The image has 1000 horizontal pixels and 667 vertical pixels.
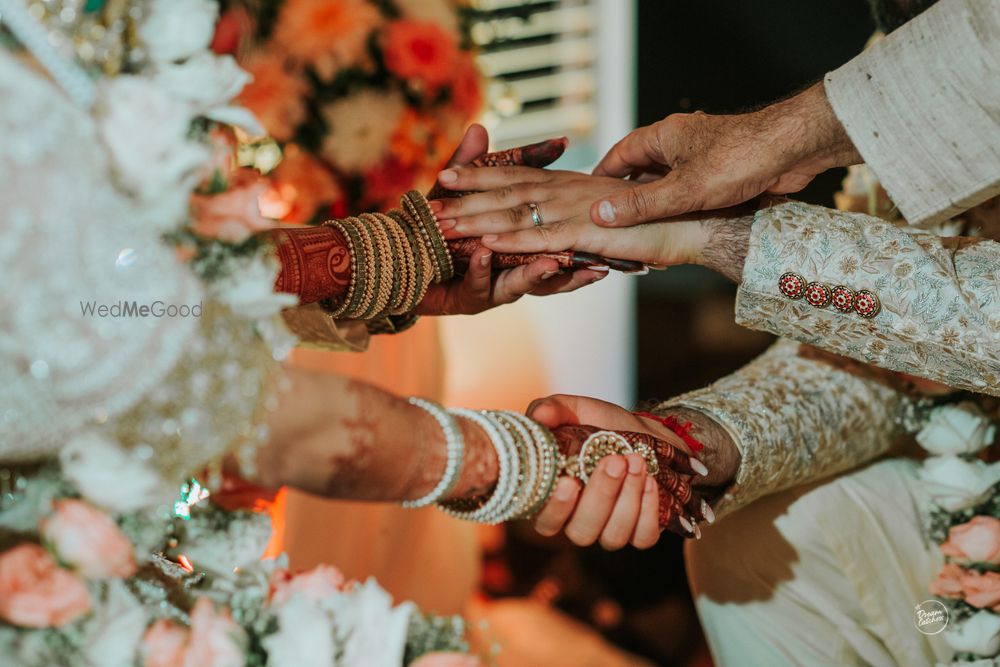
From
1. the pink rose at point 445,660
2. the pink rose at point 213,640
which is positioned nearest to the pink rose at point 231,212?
the pink rose at point 213,640

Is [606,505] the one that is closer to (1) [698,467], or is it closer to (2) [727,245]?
(1) [698,467]

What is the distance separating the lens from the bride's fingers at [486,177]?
126 centimetres

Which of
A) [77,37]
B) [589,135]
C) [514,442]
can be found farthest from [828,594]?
[589,135]

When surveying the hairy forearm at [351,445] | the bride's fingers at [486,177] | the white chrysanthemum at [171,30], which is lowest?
the hairy forearm at [351,445]

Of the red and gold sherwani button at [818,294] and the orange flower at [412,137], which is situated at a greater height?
the orange flower at [412,137]

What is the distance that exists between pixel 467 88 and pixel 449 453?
1233 millimetres

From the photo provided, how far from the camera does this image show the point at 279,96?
1.72 m

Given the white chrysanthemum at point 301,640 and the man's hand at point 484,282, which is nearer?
Result: the white chrysanthemum at point 301,640

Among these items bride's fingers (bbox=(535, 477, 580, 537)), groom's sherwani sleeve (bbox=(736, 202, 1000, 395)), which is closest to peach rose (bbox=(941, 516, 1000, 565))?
groom's sherwani sleeve (bbox=(736, 202, 1000, 395))

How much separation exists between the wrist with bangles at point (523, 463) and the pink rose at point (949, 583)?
53 centimetres

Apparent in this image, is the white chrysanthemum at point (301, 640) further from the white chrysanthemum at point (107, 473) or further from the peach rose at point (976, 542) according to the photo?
the peach rose at point (976, 542)

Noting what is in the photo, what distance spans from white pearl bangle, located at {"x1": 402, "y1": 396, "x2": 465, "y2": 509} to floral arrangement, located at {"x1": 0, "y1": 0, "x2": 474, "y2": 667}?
0.36ft

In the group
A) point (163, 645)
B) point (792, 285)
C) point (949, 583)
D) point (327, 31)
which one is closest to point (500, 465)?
point (163, 645)

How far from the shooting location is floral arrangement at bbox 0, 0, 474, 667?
2.45ft
